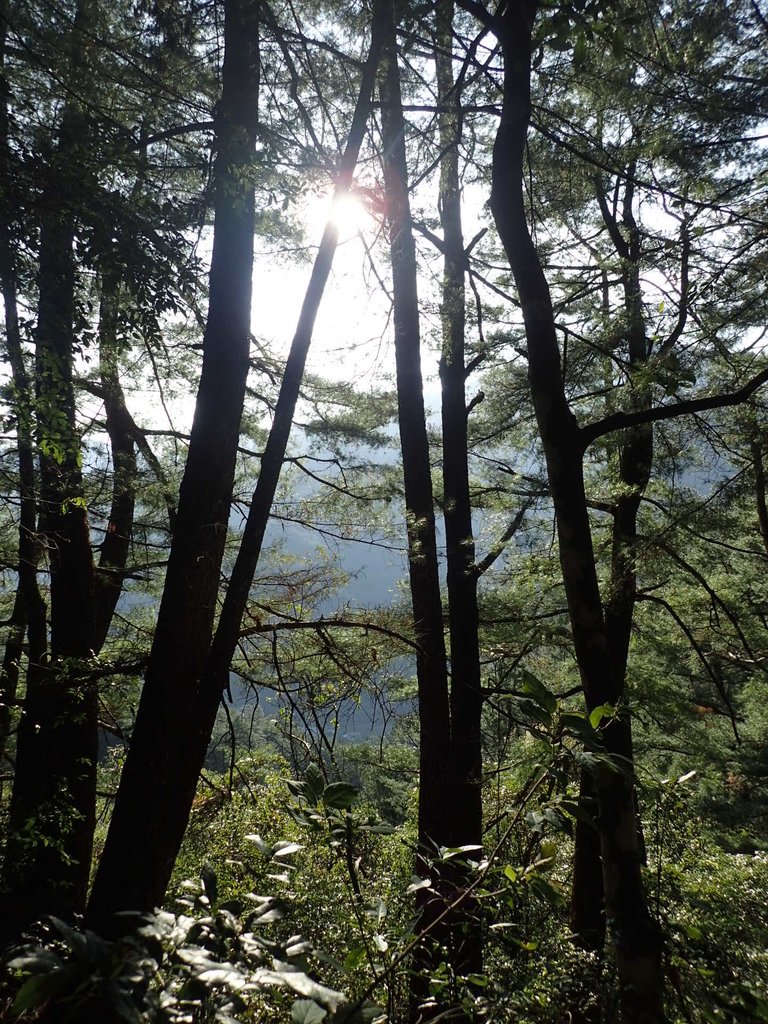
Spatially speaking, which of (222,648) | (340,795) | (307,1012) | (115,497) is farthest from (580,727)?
(115,497)

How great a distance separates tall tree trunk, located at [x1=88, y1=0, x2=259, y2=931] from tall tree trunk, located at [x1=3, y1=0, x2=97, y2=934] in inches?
25.7

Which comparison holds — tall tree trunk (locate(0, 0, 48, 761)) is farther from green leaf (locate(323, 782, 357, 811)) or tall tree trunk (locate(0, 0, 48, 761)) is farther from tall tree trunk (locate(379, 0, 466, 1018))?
green leaf (locate(323, 782, 357, 811))

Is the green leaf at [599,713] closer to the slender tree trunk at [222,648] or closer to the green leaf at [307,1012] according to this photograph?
the green leaf at [307,1012]

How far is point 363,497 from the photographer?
16.9 feet

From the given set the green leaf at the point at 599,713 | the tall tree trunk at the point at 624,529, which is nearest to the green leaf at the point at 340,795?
the green leaf at the point at 599,713

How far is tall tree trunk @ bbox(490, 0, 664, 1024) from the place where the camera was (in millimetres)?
1471

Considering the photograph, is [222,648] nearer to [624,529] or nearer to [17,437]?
[17,437]

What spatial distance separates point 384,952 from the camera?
4.02 feet

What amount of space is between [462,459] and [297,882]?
147 inches

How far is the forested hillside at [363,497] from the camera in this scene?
141 centimetres

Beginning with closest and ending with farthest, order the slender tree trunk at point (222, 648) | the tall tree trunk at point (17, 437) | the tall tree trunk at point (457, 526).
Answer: the slender tree trunk at point (222, 648) < the tall tree trunk at point (17, 437) < the tall tree trunk at point (457, 526)

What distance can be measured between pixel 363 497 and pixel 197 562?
8.78ft

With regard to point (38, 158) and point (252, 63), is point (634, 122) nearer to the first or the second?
point (252, 63)

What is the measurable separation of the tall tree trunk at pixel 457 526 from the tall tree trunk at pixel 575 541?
6.47ft
